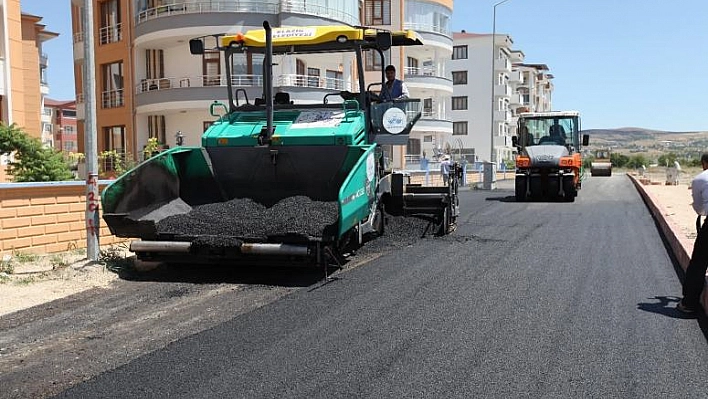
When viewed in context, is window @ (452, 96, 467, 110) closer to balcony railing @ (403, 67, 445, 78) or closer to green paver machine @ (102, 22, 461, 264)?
balcony railing @ (403, 67, 445, 78)

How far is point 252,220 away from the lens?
7449mm

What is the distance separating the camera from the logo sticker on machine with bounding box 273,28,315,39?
8.90 meters

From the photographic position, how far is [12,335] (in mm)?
5246

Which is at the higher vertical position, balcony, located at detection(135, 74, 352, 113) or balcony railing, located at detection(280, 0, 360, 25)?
balcony railing, located at detection(280, 0, 360, 25)

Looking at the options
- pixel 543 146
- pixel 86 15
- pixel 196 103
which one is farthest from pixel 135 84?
pixel 86 15

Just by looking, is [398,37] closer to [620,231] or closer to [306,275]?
[306,275]

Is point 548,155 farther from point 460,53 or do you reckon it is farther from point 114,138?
point 460,53

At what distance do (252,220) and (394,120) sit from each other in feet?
8.05

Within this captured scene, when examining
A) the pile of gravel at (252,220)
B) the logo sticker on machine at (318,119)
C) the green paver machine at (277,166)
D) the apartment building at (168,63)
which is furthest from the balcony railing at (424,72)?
the pile of gravel at (252,220)

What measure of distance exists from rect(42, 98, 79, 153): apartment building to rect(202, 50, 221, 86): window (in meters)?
57.3

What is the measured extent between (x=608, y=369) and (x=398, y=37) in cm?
593

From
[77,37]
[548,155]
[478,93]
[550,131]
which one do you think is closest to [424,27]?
[77,37]

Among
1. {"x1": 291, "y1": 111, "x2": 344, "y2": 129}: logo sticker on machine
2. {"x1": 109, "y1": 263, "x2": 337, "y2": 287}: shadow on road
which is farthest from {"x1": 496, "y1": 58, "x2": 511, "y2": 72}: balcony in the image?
{"x1": 109, "y1": 263, "x2": 337, "y2": 287}: shadow on road

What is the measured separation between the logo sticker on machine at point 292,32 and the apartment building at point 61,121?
76508 mm
